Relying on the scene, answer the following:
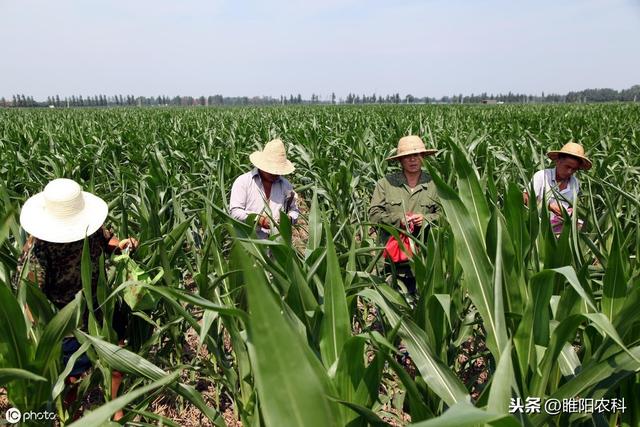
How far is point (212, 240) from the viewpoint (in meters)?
1.62

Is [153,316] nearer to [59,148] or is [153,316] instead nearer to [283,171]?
[283,171]

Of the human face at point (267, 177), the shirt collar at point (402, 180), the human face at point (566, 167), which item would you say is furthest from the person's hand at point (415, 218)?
the human face at point (566, 167)

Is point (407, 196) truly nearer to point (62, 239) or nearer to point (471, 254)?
point (471, 254)

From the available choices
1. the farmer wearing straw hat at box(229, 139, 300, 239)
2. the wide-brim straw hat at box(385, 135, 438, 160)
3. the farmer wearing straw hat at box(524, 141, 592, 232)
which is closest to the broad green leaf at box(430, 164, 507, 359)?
the wide-brim straw hat at box(385, 135, 438, 160)

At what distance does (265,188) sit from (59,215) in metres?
1.36

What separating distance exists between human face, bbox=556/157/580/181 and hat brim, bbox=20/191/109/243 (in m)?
2.69

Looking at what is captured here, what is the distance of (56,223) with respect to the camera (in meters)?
1.64

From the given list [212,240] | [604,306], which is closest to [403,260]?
[212,240]

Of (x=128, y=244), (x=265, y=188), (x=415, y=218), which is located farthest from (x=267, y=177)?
(x=128, y=244)

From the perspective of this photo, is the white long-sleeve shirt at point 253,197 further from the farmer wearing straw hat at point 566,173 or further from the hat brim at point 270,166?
the farmer wearing straw hat at point 566,173

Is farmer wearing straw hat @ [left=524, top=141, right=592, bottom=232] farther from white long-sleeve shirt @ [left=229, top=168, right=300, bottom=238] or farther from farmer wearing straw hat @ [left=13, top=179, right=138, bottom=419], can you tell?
farmer wearing straw hat @ [left=13, top=179, right=138, bottom=419]

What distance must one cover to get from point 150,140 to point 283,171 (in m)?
4.91

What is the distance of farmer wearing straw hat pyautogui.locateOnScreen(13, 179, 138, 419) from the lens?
1.63 meters

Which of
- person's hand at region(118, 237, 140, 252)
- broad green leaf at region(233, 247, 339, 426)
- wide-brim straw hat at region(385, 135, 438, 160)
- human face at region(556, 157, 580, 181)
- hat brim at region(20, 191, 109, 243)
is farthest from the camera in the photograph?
human face at region(556, 157, 580, 181)
